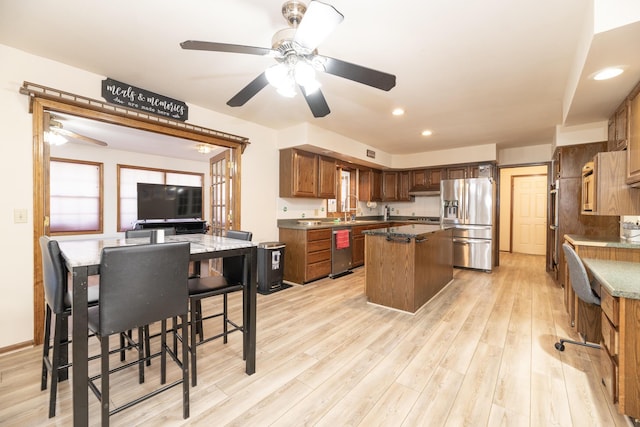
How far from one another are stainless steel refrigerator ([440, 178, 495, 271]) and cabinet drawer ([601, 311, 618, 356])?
337cm

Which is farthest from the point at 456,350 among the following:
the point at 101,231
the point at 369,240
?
the point at 101,231

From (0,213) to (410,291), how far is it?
3702mm

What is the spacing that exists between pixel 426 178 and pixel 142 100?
5.36 meters

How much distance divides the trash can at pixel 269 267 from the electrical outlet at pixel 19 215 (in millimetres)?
2299

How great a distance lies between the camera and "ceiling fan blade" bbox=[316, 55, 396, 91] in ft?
5.56

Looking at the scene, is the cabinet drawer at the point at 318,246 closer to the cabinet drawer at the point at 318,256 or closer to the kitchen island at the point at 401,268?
the cabinet drawer at the point at 318,256

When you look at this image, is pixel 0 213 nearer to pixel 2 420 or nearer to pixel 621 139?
pixel 2 420

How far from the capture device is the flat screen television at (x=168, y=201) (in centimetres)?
632

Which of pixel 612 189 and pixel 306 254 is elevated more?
pixel 612 189

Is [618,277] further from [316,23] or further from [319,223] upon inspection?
[319,223]

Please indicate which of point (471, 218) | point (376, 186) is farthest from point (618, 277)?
point (376, 186)

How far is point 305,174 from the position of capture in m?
4.58

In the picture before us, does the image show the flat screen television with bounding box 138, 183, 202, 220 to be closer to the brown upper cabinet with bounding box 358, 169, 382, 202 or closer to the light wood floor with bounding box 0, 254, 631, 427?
the brown upper cabinet with bounding box 358, 169, 382, 202

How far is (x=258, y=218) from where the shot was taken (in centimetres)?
423
